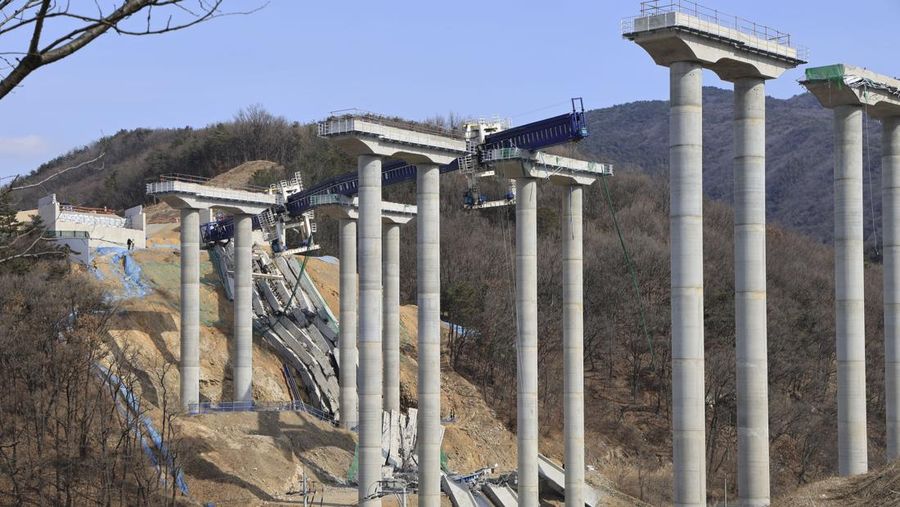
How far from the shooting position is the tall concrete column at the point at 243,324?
218 feet

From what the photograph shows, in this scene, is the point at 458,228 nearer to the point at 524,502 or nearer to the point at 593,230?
the point at 593,230

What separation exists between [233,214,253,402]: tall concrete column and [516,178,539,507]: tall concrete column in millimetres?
19104

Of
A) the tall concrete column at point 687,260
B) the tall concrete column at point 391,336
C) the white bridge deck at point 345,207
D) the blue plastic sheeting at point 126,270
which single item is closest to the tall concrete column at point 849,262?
the tall concrete column at point 687,260

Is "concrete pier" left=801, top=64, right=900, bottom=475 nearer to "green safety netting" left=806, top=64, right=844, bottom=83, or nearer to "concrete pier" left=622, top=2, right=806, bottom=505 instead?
"green safety netting" left=806, top=64, right=844, bottom=83

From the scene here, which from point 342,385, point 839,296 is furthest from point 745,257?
point 342,385

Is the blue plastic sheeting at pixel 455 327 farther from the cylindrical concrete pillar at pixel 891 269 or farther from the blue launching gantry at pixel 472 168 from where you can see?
the cylindrical concrete pillar at pixel 891 269

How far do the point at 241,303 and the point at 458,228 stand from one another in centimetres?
5133

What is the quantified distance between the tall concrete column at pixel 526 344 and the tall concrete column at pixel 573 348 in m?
2.16

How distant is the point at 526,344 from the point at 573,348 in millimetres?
2820

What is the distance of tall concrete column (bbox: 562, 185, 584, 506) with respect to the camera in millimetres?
53438

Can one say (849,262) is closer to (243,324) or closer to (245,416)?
(245,416)

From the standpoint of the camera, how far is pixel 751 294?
3778 centimetres

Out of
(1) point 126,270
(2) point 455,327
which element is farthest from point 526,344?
(2) point 455,327

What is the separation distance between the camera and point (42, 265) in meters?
71.8
